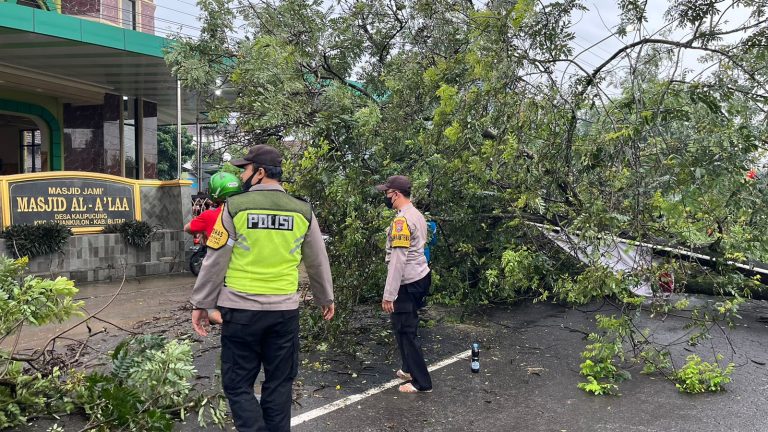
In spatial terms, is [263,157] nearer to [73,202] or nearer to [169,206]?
[73,202]

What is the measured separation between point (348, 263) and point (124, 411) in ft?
9.02

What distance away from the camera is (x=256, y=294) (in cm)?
337

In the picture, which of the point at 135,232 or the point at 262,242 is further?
the point at 135,232

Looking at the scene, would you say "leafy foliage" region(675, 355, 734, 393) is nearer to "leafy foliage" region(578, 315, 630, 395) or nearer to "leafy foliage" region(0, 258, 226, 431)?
"leafy foliage" region(578, 315, 630, 395)

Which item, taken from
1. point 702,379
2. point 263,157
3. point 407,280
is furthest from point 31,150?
point 702,379

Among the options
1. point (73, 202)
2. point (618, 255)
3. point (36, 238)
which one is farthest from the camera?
point (73, 202)

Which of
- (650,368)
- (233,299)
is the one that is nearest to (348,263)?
(233,299)

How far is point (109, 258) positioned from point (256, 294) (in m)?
8.35

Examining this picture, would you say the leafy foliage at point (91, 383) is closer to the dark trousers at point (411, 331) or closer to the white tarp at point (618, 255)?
the dark trousers at point (411, 331)

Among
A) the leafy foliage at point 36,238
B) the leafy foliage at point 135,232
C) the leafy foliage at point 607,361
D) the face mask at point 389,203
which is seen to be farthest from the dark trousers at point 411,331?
the leafy foliage at point 135,232

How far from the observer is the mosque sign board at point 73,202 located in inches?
379

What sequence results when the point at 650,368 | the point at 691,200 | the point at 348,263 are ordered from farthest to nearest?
the point at 348,263
the point at 650,368
the point at 691,200

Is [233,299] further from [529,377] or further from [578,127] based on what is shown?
[578,127]

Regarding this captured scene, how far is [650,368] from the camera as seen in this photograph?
5.14m
